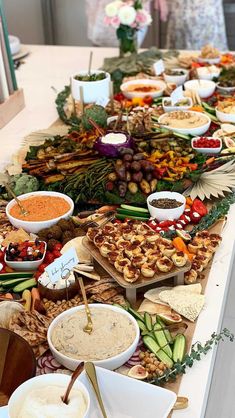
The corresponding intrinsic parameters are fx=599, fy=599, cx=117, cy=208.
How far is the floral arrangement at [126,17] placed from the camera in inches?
115

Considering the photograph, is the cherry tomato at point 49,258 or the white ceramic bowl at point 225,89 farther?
the white ceramic bowl at point 225,89

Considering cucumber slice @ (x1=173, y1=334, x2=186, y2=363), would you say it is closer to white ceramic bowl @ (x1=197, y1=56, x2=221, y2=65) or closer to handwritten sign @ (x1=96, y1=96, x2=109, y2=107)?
handwritten sign @ (x1=96, y1=96, x2=109, y2=107)

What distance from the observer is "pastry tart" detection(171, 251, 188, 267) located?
1.47 m

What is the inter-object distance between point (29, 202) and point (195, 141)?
69 centimetres

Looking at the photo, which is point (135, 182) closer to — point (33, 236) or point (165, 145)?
point (165, 145)

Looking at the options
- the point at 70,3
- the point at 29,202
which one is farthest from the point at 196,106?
the point at 70,3

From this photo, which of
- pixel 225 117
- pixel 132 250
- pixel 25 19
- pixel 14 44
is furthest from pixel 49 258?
pixel 25 19

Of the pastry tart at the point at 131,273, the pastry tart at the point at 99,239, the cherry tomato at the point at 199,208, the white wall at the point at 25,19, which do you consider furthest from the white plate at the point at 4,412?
the white wall at the point at 25,19

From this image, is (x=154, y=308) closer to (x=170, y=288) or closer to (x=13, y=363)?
(x=170, y=288)

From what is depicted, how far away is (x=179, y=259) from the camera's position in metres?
1.47

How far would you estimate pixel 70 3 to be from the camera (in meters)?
4.98

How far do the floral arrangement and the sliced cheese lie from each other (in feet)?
6.05

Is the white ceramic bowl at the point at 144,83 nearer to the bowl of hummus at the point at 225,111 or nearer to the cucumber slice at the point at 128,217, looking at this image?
the bowl of hummus at the point at 225,111

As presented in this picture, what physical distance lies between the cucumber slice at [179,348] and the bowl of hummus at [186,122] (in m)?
1.11
